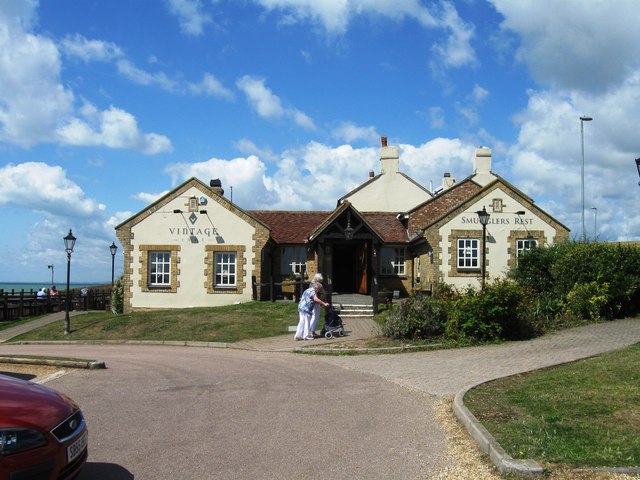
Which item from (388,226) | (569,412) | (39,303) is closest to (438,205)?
(388,226)

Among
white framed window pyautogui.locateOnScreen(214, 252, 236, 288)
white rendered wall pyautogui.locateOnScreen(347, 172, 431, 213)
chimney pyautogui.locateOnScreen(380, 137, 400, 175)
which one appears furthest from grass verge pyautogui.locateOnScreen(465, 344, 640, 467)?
chimney pyautogui.locateOnScreen(380, 137, 400, 175)

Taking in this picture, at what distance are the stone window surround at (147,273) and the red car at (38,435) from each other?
22.1 metres

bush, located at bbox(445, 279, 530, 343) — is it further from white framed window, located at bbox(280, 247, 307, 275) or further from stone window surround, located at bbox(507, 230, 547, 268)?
white framed window, located at bbox(280, 247, 307, 275)

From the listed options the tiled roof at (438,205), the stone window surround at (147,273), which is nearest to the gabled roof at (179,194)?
the stone window surround at (147,273)

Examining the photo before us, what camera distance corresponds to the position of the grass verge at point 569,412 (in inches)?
238

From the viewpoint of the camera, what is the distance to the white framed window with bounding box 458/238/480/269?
28422 millimetres

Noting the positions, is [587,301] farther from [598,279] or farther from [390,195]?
[390,195]

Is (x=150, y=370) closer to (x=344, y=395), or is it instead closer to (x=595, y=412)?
(x=344, y=395)

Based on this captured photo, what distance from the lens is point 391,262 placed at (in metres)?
30.9

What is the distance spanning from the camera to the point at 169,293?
2772 centimetres

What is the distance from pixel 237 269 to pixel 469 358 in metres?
15.7

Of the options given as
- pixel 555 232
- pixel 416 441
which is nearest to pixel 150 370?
pixel 416 441

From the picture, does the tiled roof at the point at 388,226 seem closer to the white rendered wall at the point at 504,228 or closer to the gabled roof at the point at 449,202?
the gabled roof at the point at 449,202

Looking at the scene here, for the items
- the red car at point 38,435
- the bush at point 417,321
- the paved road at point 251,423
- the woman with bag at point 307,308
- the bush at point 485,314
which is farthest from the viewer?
the woman with bag at point 307,308
